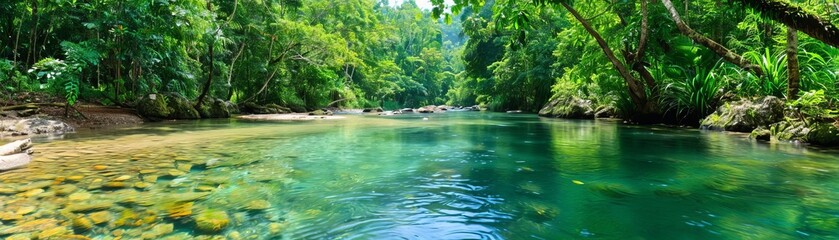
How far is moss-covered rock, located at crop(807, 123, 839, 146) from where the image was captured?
4.96 metres

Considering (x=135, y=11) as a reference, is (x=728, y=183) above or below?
below

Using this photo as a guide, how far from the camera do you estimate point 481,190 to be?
2832 mm

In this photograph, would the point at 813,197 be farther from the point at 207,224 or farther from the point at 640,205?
→ the point at 207,224

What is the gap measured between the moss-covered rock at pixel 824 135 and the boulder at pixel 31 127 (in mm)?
11171

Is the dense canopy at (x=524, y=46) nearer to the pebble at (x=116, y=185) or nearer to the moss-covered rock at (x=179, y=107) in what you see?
the moss-covered rock at (x=179, y=107)

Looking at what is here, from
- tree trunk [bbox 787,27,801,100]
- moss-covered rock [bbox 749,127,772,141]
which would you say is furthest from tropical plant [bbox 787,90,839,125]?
moss-covered rock [bbox 749,127,772,141]

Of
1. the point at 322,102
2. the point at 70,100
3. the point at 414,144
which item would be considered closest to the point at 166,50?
the point at 70,100

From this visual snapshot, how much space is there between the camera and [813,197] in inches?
99.3

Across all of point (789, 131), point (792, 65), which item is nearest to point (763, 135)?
point (789, 131)

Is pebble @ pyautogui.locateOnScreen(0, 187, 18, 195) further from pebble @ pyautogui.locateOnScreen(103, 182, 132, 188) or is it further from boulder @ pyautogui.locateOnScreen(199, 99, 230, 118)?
boulder @ pyautogui.locateOnScreen(199, 99, 230, 118)

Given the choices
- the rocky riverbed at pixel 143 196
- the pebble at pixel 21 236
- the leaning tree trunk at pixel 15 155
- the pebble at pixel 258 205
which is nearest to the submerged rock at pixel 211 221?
the rocky riverbed at pixel 143 196

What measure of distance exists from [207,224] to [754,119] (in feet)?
26.6

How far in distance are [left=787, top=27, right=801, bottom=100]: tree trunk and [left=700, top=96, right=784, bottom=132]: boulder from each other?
880 mm

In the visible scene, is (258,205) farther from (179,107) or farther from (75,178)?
(179,107)
